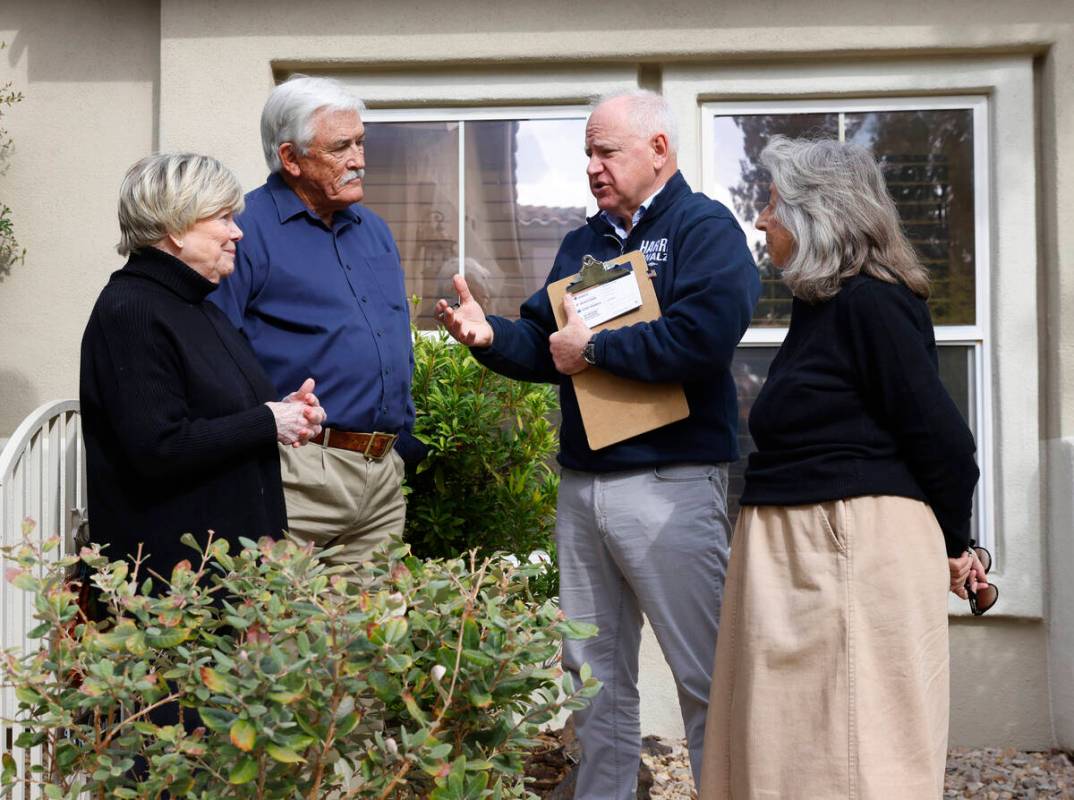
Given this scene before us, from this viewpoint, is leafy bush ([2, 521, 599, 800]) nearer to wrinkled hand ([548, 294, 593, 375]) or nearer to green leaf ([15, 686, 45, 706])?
green leaf ([15, 686, 45, 706])

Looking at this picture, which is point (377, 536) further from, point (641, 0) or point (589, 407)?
point (641, 0)

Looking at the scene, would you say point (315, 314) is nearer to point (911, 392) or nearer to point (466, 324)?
point (466, 324)

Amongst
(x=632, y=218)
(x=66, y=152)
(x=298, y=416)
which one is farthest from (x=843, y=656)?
(x=66, y=152)

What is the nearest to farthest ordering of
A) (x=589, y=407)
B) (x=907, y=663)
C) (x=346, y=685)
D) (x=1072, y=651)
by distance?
(x=346, y=685) < (x=907, y=663) < (x=589, y=407) < (x=1072, y=651)

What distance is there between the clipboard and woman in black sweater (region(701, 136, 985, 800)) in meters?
0.49

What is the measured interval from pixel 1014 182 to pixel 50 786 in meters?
4.34

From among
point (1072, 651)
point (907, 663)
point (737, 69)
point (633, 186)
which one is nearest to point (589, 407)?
point (633, 186)

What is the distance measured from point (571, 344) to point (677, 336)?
325 millimetres

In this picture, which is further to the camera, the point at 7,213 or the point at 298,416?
the point at 7,213

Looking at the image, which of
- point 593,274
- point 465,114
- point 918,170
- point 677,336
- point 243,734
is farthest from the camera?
point 465,114

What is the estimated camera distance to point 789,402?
2994mm

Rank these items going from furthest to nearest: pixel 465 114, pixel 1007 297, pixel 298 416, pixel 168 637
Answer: pixel 465 114, pixel 1007 297, pixel 298 416, pixel 168 637

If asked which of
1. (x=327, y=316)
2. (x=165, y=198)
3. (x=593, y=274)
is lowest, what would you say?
(x=327, y=316)

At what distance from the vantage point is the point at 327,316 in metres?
3.51
